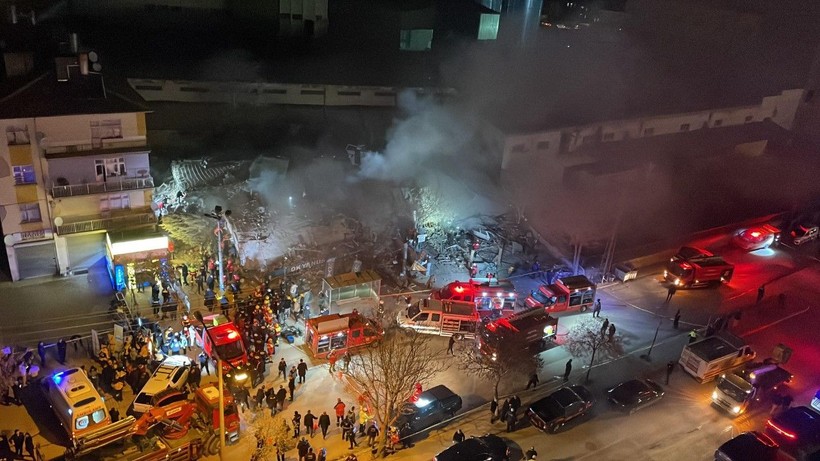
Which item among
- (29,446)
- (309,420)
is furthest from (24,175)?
(309,420)

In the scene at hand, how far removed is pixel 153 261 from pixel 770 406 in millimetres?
24100

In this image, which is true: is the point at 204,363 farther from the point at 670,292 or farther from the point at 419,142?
the point at 670,292

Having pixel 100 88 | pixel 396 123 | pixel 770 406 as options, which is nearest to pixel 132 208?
pixel 100 88

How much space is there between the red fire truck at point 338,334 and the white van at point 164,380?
428 cm

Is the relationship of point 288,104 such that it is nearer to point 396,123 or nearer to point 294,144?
point 294,144

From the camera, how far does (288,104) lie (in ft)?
116

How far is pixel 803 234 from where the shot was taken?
33.1m

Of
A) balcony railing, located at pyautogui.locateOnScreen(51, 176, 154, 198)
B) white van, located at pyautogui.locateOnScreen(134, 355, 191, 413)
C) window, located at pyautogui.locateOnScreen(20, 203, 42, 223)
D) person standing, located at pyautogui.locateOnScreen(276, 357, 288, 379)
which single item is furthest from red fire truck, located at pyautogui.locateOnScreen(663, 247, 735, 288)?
window, located at pyautogui.locateOnScreen(20, 203, 42, 223)

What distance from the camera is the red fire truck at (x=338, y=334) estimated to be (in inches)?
870

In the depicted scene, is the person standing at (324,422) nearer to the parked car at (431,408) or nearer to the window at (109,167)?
the parked car at (431,408)

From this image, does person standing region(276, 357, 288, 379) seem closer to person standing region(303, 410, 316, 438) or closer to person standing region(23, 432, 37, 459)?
person standing region(303, 410, 316, 438)

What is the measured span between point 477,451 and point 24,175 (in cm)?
1920

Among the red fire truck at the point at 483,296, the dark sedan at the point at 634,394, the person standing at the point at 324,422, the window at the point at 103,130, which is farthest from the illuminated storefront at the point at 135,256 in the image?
the dark sedan at the point at 634,394

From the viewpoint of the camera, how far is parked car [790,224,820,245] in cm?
3306
